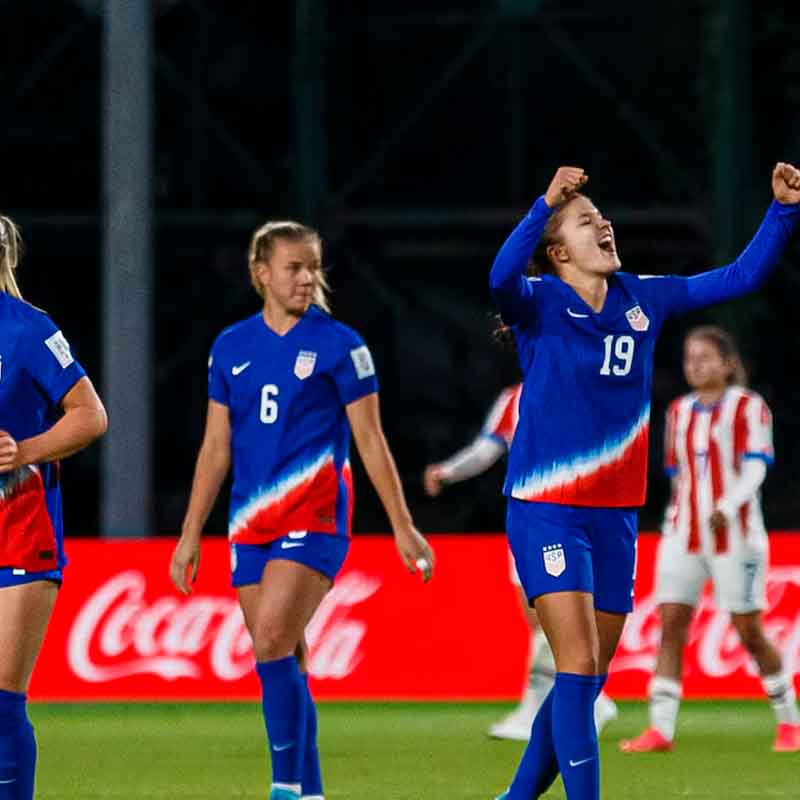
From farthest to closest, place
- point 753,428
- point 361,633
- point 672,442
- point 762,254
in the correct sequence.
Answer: point 361,633 < point 672,442 < point 753,428 < point 762,254

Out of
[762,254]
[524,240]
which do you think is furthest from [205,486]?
[762,254]

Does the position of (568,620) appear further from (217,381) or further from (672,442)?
(672,442)

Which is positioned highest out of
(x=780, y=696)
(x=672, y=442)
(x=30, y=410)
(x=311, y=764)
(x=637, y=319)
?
(x=637, y=319)

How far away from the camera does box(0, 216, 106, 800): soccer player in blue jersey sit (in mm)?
6137

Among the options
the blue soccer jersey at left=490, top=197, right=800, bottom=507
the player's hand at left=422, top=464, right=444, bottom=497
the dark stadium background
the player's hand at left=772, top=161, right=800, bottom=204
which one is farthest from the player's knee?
the dark stadium background

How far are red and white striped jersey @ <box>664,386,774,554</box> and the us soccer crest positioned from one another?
3653 millimetres

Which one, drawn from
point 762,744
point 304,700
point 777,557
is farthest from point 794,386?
point 304,700

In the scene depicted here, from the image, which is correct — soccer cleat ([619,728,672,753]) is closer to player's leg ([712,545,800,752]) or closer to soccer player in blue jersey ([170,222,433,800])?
player's leg ([712,545,800,752])

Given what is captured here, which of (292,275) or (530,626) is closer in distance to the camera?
(292,275)

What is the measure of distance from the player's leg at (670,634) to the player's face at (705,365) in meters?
0.74

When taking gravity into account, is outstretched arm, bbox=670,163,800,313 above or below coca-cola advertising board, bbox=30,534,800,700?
above

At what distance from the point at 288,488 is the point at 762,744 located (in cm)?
393

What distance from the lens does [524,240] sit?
6641 millimetres

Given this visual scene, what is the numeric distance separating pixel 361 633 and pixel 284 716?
208 inches
